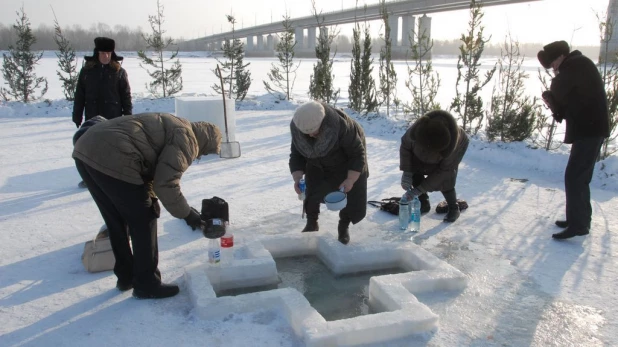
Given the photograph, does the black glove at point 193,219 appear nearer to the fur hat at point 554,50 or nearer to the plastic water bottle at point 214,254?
the plastic water bottle at point 214,254

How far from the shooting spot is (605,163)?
665cm

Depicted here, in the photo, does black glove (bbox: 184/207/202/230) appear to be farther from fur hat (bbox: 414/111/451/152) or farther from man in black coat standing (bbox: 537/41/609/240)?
man in black coat standing (bbox: 537/41/609/240)

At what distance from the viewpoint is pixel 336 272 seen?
3869 mm

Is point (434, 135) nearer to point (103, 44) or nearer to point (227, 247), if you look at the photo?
point (227, 247)

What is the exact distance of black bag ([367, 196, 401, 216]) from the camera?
521cm

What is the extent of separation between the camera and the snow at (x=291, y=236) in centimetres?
294

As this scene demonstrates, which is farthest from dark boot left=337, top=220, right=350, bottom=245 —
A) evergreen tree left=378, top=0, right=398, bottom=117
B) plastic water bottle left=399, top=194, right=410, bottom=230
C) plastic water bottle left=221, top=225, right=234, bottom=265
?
evergreen tree left=378, top=0, right=398, bottom=117

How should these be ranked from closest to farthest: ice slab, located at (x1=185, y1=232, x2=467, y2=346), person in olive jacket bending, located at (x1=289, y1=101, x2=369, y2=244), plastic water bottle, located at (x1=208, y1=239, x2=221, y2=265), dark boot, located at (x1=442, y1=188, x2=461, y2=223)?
ice slab, located at (x1=185, y1=232, x2=467, y2=346) < plastic water bottle, located at (x1=208, y1=239, x2=221, y2=265) < person in olive jacket bending, located at (x1=289, y1=101, x2=369, y2=244) < dark boot, located at (x1=442, y1=188, x2=461, y2=223)

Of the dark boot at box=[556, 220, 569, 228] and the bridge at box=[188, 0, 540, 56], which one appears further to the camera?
the bridge at box=[188, 0, 540, 56]

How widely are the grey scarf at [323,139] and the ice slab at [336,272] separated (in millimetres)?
803

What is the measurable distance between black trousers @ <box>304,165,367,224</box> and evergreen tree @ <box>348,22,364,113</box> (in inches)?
330

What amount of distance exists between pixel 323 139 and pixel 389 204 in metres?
1.74

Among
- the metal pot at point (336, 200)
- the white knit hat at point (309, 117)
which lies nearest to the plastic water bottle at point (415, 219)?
the metal pot at point (336, 200)

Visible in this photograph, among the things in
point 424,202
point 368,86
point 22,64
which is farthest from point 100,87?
point 22,64
